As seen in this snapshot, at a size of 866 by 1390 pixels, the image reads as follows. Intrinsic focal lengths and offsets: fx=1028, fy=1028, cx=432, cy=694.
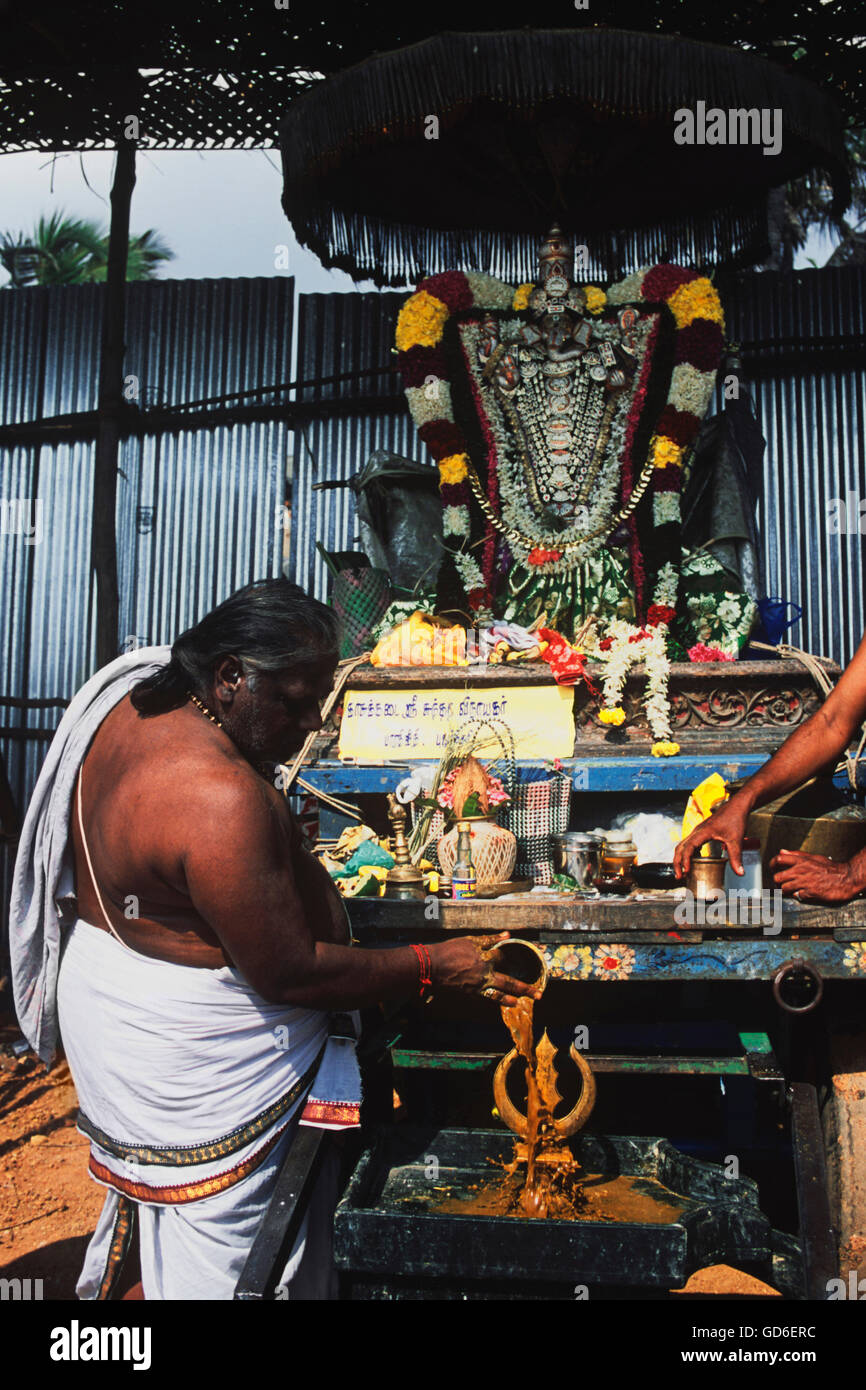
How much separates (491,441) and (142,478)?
11.4 feet

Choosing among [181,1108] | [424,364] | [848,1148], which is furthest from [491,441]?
[181,1108]

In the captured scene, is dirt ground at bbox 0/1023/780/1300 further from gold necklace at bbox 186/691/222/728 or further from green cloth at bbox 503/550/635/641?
green cloth at bbox 503/550/635/641

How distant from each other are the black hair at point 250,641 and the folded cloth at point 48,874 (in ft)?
0.61

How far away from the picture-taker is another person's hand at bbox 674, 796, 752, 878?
3.15 metres

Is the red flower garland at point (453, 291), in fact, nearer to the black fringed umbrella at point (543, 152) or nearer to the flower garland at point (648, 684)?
the black fringed umbrella at point (543, 152)

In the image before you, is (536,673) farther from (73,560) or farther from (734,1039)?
(73,560)

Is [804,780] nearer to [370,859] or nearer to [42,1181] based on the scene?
[370,859]

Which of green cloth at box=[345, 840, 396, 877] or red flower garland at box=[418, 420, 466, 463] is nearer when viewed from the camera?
green cloth at box=[345, 840, 396, 877]

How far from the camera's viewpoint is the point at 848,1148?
9.39 ft

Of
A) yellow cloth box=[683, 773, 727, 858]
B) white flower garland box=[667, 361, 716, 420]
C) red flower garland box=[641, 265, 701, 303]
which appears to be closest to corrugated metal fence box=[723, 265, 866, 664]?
red flower garland box=[641, 265, 701, 303]

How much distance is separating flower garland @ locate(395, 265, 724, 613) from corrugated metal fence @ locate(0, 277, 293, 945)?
2.14 metres

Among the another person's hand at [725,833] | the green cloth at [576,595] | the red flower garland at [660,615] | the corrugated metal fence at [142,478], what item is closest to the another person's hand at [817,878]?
A: the another person's hand at [725,833]

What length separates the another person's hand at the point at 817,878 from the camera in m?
3.05
